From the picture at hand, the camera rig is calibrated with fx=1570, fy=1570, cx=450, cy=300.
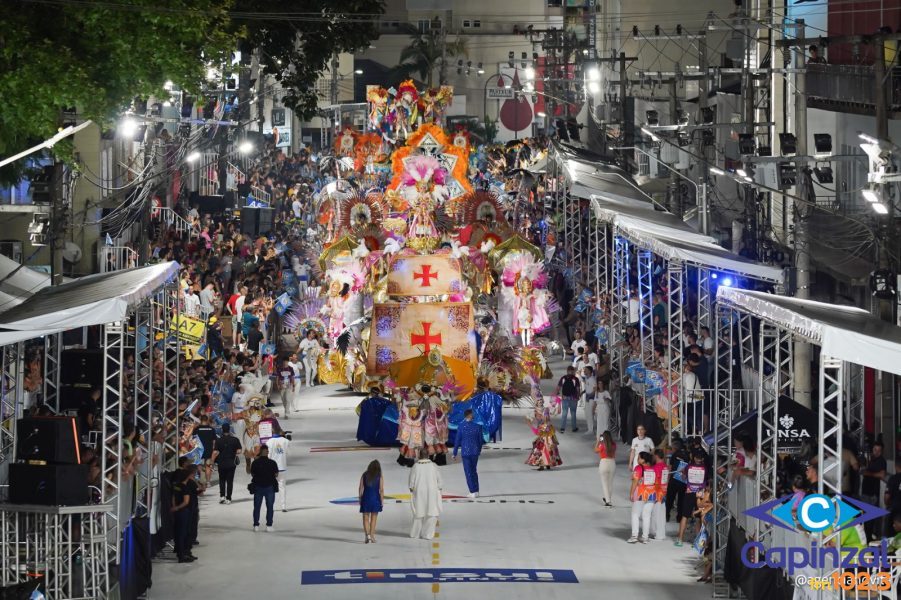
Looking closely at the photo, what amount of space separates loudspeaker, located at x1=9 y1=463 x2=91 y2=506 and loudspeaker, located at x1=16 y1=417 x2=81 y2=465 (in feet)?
0.34

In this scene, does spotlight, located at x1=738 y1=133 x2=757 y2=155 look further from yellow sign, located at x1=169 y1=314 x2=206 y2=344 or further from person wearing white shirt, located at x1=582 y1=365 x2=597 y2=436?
yellow sign, located at x1=169 y1=314 x2=206 y2=344

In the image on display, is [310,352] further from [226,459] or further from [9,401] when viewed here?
[9,401]

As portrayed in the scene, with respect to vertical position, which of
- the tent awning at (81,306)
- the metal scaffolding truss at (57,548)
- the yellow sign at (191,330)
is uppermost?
the tent awning at (81,306)

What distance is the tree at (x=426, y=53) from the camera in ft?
300

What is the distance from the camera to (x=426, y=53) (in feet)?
301

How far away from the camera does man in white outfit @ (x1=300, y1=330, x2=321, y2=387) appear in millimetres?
36312

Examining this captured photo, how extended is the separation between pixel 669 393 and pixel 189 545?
7.55 meters

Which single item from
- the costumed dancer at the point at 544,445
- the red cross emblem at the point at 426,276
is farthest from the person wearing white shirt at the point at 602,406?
the red cross emblem at the point at 426,276

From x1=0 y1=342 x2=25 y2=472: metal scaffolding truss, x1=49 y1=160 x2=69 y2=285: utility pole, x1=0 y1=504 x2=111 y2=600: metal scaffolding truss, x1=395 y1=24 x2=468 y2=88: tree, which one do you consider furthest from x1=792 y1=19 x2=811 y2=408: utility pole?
x1=395 y1=24 x2=468 y2=88: tree

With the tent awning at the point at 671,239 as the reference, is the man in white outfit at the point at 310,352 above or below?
below

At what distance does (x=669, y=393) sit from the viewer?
2341cm

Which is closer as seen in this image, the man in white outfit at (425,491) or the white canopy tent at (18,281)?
the man in white outfit at (425,491)

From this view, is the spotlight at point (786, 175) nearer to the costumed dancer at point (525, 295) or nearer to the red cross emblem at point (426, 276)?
the costumed dancer at point (525, 295)

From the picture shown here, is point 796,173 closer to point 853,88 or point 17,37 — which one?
point 853,88
